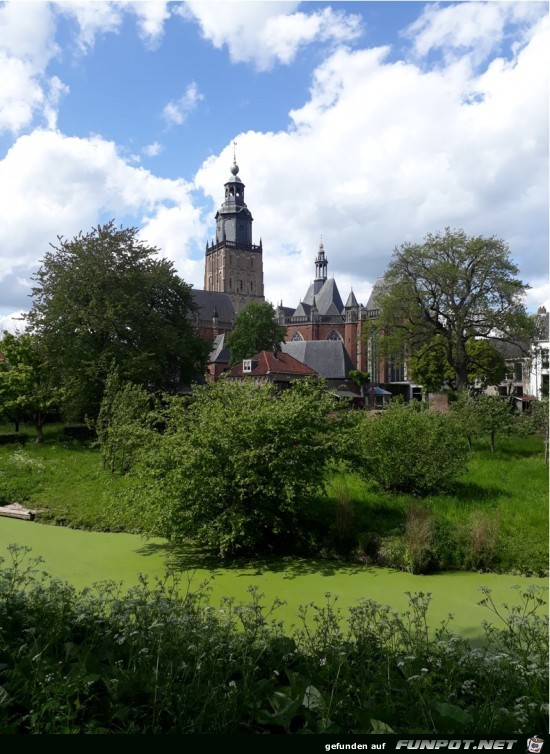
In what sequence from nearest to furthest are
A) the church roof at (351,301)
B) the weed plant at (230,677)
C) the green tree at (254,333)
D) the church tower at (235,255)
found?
the weed plant at (230,677) < the green tree at (254,333) < the church roof at (351,301) < the church tower at (235,255)

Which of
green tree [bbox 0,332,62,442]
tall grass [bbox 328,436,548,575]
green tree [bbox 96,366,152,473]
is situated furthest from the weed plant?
green tree [bbox 0,332,62,442]

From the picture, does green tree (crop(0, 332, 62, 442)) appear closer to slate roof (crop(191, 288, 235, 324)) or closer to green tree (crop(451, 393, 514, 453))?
green tree (crop(451, 393, 514, 453))

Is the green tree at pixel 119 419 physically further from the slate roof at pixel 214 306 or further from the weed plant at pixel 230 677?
the slate roof at pixel 214 306

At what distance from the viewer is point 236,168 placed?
265 ft

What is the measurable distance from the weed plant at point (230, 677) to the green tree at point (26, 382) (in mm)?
19970

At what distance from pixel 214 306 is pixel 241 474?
228ft

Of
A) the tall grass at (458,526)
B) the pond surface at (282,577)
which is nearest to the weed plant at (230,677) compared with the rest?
the pond surface at (282,577)

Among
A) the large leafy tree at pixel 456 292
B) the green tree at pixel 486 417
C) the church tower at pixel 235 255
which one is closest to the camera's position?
the green tree at pixel 486 417

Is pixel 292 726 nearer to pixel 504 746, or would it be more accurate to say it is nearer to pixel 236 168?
pixel 504 746

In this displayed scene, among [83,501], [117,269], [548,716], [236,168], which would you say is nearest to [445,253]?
[117,269]

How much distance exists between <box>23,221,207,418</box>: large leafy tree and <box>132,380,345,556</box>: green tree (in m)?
15.0

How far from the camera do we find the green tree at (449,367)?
40969mm

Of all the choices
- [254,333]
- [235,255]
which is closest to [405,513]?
[254,333]

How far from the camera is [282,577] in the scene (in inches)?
338
